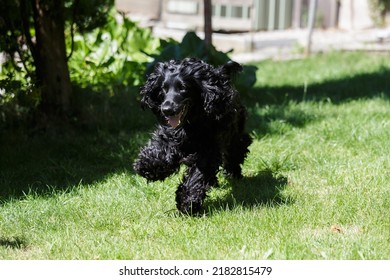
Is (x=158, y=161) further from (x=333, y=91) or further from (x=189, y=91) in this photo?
(x=333, y=91)

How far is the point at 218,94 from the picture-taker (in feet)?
15.7

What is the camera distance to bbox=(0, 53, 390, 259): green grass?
4.08m

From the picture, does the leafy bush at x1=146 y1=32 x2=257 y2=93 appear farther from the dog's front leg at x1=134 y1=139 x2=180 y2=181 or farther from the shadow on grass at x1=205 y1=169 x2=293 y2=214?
the dog's front leg at x1=134 y1=139 x2=180 y2=181

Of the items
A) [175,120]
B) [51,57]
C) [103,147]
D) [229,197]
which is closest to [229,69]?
[175,120]

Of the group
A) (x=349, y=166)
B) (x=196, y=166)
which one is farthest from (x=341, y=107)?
(x=196, y=166)

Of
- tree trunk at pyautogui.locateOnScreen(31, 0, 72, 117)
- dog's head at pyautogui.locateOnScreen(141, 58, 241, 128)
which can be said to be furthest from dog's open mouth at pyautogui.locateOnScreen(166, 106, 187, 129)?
tree trunk at pyautogui.locateOnScreen(31, 0, 72, 117)

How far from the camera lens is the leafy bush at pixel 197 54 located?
26.3ft

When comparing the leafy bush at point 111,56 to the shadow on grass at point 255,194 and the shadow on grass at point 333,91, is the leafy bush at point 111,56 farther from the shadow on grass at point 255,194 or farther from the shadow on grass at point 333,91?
the shadow on grass at point 255,194

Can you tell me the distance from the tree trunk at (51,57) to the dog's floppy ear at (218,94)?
2.73 meters

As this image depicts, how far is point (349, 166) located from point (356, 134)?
1051mm

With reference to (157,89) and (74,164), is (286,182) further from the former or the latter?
(74,164)

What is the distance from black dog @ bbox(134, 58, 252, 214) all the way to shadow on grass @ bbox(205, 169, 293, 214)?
8.7 inches
